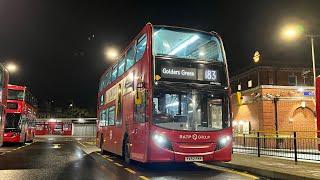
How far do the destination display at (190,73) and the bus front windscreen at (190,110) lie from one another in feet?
1.64

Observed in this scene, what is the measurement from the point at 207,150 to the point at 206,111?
48.6 inches

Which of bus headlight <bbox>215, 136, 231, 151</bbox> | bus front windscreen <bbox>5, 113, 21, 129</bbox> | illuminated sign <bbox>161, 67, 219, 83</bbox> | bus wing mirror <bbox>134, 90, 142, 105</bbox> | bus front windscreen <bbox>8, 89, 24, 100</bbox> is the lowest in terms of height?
bus headlight <bbox>215, 136, 231, 151</bbox>

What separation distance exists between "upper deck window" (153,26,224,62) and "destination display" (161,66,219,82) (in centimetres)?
41

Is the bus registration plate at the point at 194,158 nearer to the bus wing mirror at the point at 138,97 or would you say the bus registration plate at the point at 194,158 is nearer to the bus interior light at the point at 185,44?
the bus wing mirror at the point at 138,97

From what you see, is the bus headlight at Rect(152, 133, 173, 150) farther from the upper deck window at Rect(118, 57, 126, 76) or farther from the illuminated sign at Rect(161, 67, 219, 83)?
the upper deck window at Rect(118, 57, 126, 76)

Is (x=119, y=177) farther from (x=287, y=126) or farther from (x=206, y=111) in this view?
(x=287, y=126)

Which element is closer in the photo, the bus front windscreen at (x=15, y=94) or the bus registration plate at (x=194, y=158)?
the bus registration plate at (x=194, y=158)

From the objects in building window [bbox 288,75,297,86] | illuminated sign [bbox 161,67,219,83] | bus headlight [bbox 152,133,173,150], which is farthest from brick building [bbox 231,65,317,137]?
bus headlight [bbox 152,133,173,150]

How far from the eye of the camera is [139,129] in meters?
12.7

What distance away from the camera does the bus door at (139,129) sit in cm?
1209

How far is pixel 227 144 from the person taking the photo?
12.3 m

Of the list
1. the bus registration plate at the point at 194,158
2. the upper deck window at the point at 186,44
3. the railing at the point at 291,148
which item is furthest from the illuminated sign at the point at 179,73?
the railing at the point at 291,148

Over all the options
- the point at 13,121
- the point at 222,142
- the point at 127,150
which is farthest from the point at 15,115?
the point at 222,142

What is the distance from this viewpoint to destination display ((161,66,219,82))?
12.1 metres
